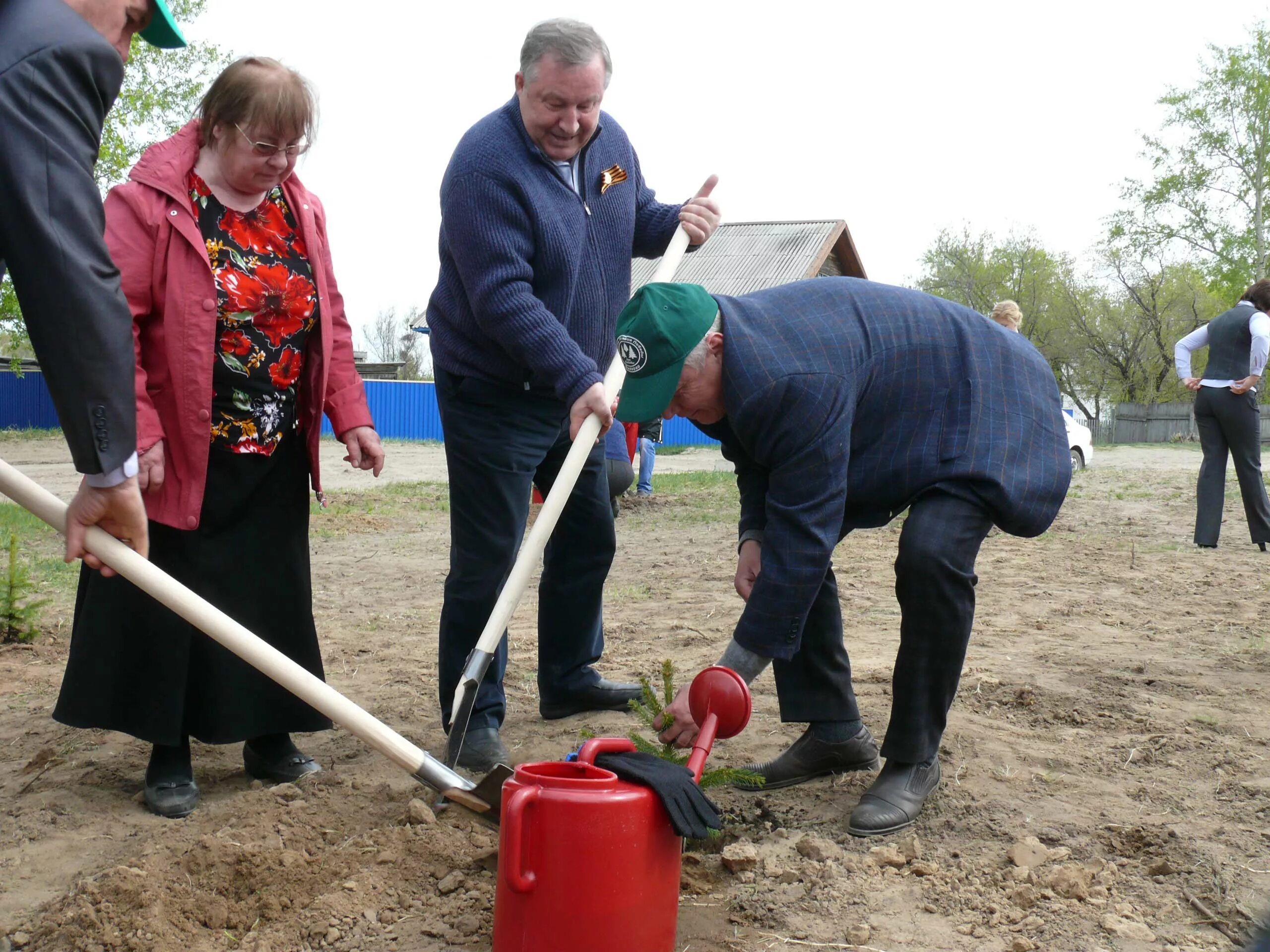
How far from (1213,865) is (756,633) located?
3.89 feet

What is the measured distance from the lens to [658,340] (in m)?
2.52

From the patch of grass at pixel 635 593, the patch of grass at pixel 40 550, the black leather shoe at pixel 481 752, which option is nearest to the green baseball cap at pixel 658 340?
the black leather shoe at pixel 481 752

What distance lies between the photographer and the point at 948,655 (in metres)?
2.84

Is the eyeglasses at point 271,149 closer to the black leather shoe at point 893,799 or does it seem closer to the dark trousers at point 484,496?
the dark trousers at point 484,496

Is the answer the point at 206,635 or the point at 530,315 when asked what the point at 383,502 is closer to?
the point at 206,635

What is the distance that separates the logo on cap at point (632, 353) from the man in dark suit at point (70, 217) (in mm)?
1028

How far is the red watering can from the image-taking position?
2.04m

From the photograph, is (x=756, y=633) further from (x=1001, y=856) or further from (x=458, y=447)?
(x=458, y=447)

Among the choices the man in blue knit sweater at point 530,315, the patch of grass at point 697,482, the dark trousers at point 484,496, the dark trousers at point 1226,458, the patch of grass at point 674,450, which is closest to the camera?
the man in blue knit sweater at point 530,315

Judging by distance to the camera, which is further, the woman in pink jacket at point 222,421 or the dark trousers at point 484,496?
the dark trousers at point 484,496

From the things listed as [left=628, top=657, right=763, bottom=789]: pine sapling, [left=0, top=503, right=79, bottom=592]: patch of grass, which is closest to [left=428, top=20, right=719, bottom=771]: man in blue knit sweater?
[left=628, top=657, right=763, bottom=789]: pine sapling

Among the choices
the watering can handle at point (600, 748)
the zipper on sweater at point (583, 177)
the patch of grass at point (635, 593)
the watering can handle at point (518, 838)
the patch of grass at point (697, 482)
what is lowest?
the patch of grass at point (635, 593)

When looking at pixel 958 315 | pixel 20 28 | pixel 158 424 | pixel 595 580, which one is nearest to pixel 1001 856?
pixel 958 315

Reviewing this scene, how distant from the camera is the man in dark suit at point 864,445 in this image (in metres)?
2.58
